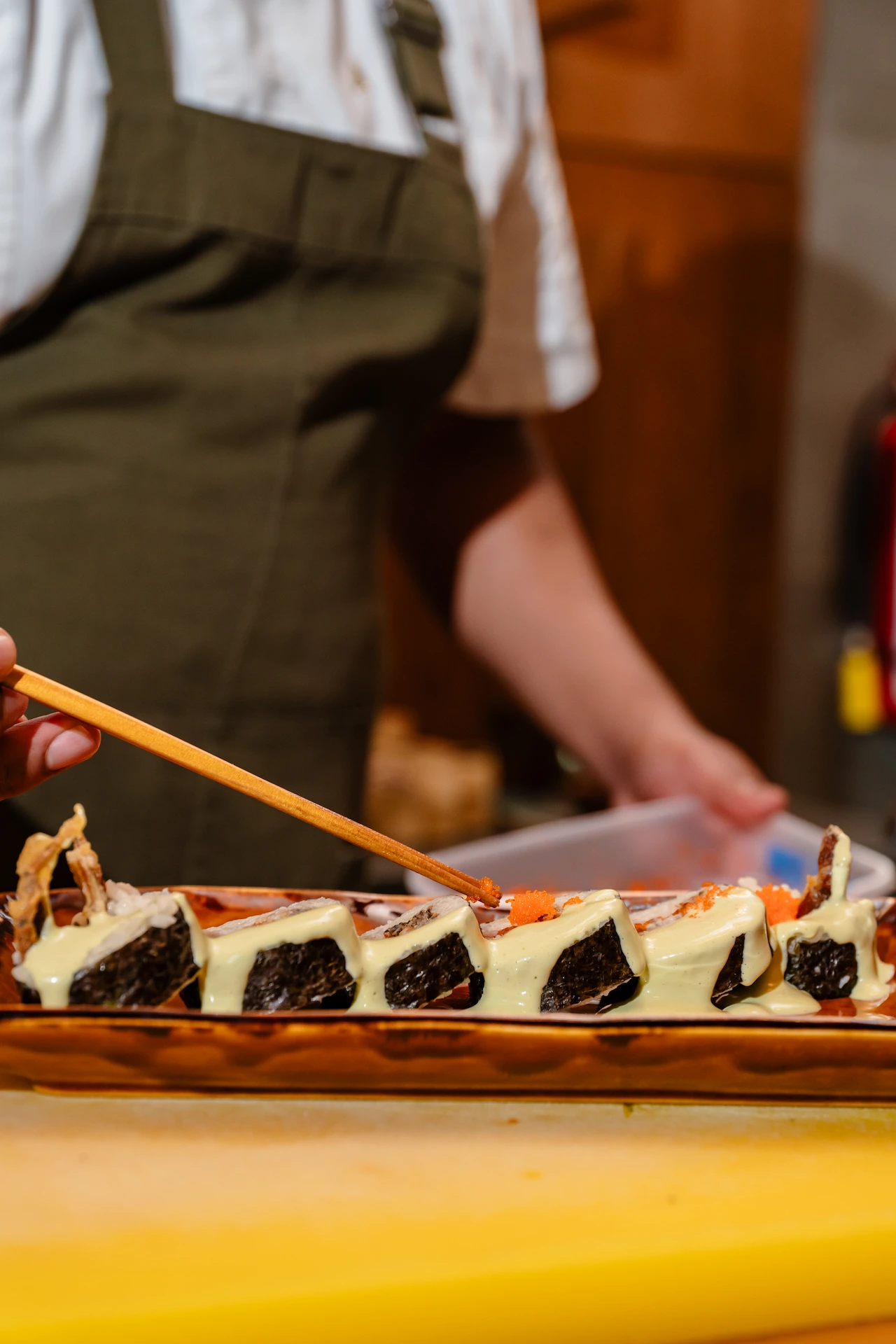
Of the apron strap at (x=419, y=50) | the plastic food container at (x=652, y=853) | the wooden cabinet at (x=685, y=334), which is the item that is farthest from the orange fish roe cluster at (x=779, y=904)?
the wooden cabinet at (x=685, y=334)

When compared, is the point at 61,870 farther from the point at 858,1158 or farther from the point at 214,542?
the point at 858,1158

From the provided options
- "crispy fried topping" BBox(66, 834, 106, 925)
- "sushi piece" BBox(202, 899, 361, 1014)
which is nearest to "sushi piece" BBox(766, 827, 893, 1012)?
"sushi piece" BBox(202, 899, 361, 1014)

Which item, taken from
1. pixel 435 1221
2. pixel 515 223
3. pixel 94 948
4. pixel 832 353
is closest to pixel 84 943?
pixel 94 948

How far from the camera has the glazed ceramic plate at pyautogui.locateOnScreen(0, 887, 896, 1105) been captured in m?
0.61

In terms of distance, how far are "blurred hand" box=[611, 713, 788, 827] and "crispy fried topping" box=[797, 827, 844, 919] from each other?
1.82ft

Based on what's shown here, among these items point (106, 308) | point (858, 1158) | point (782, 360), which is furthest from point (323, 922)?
point (782, 360)

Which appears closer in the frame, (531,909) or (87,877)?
(87,877)

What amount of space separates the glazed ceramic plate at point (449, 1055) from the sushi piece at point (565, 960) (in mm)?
41

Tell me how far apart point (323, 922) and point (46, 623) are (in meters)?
0.62

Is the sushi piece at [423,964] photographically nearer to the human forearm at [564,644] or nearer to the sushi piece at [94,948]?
the sushi piece at [94,948]

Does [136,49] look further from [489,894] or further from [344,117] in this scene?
[489,894]

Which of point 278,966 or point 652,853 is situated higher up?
point 278,966

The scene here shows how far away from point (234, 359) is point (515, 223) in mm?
575

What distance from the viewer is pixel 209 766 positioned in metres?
0.68
